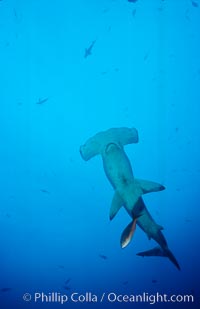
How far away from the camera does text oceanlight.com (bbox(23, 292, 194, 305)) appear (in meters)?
1.95

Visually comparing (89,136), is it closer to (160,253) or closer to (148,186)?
(148,186)

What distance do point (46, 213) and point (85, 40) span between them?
0.99 meters

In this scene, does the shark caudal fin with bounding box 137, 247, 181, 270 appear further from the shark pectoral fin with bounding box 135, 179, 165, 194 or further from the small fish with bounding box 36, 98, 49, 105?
the small fish with bounding box 36, 98, 49, 105

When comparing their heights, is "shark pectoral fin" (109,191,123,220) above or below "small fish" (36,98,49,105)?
below

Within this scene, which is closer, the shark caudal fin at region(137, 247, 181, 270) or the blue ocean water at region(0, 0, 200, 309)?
the blue ocean water at region(0, 0, 200, 309)

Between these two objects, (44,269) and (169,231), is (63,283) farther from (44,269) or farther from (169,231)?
(169,231)

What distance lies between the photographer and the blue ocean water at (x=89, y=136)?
1.82 metres

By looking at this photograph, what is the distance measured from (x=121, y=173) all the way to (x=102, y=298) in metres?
0.76

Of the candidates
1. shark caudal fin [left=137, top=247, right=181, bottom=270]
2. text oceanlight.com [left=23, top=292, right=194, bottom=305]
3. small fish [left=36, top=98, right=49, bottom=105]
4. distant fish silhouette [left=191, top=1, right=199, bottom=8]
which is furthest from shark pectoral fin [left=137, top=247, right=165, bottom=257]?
distant fish silhouette [left=191, top=1, right=199, bottom=8]

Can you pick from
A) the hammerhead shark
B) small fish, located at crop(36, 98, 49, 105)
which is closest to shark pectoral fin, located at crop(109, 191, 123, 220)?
the hammerhead shark

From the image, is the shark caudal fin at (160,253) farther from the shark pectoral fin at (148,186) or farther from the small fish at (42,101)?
the small fish at (42,101)

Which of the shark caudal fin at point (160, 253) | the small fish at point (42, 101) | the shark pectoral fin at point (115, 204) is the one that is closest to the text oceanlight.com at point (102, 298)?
the shark caudal fin at point (160, 253)

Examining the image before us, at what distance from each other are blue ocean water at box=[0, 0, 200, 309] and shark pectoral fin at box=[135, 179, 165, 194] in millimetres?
59

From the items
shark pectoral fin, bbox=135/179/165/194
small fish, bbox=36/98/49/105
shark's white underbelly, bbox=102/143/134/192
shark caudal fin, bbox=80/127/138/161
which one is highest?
small fish, bbox=36/98/49/105
